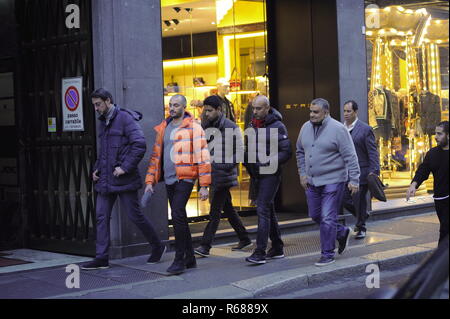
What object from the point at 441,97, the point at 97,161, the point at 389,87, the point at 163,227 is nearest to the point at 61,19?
the point at 97,161

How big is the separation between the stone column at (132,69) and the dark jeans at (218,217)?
1.98ft

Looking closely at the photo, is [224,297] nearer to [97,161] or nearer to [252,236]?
[97,161]

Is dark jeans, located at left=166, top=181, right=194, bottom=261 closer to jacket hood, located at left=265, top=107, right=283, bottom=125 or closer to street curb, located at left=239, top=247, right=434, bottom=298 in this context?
street curb, located at left=239, top=247, right=434, bottom=298

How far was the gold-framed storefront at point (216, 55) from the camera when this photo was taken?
11.8m

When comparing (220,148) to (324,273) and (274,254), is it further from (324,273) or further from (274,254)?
(324,273)

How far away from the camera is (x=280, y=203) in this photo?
13.0 m

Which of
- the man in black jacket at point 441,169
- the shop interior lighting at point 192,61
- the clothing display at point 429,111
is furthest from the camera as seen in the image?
the clothing display at point 429,111

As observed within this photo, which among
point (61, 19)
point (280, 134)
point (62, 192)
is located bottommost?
point (62, 192)

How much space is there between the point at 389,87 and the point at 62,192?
7118 mm

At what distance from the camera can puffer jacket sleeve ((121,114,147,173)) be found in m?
8.75

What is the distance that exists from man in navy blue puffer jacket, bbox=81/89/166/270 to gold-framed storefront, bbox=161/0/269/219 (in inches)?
116

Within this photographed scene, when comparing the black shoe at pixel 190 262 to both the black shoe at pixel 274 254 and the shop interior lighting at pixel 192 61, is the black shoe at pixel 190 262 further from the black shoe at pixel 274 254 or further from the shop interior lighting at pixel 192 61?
the shop interior lighting at pixel 192 61

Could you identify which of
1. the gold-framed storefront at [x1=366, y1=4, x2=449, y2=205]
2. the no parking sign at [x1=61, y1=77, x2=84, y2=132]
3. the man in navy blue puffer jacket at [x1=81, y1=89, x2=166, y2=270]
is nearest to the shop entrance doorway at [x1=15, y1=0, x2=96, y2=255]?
the no parking sign at [x1=61, y1=77, x2=84, y2=132]

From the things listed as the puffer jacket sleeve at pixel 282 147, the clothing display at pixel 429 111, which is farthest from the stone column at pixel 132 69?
the clothing display at pixel 429 111
